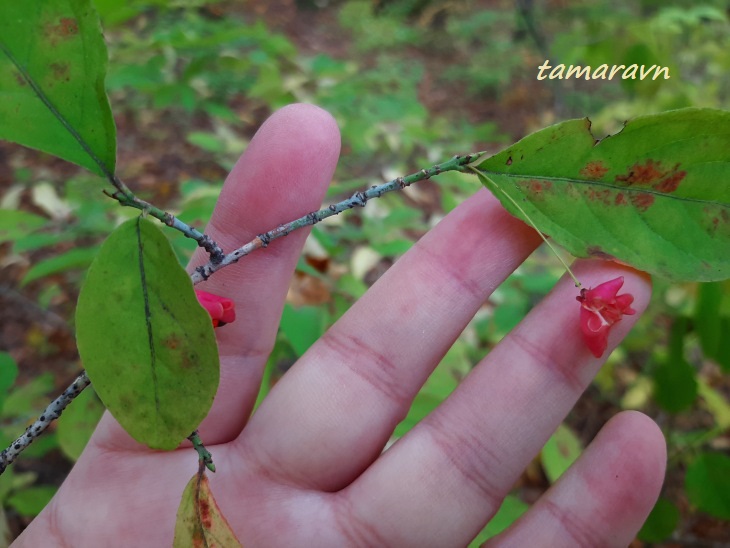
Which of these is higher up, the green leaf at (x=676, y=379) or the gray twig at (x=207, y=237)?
the gray twig at (x=207, y=237)

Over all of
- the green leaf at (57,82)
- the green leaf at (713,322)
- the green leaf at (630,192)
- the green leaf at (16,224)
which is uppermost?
the green leaf at (57,82)

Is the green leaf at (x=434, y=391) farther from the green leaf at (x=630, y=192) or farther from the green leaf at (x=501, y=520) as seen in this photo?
the green leaf at (x=630, y=192)

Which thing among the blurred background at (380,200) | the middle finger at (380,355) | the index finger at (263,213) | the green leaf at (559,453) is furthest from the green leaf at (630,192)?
the green leaf at (559,453)

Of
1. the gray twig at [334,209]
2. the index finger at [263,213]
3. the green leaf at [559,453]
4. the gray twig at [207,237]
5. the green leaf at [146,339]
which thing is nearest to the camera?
the green leaf at [146,339]

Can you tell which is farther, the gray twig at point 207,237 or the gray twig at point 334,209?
the gray twig at point 334,209

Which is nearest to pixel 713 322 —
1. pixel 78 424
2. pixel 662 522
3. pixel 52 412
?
pixel 662 522

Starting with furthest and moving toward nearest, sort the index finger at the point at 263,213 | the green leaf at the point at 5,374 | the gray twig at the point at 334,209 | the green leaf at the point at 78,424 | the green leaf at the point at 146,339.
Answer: the green leaf at the point at 78,424
the green leaf at the point at 5,374
the index finger at the point at 263,213
the gray twig at the point at 334,209
the green leaf at the point at 146,339

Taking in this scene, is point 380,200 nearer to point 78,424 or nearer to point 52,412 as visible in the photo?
point 78,424
